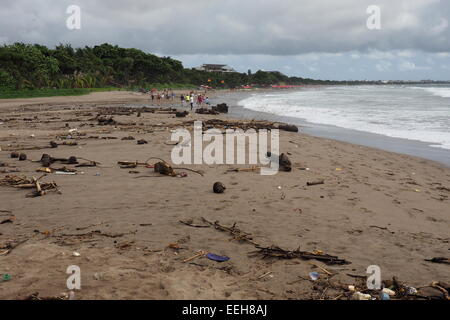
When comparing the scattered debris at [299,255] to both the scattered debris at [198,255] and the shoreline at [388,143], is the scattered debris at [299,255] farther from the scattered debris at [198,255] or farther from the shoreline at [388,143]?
the shoreline at [388,143]

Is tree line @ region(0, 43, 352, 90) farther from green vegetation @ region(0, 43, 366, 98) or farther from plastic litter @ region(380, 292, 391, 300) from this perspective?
plastic litter @ region(380, 292, 391, 300)

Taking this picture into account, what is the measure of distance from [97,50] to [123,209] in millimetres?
83247

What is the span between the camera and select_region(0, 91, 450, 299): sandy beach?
3.77 meters

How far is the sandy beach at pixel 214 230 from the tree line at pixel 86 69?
146 ft

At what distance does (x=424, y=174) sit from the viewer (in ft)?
32.6

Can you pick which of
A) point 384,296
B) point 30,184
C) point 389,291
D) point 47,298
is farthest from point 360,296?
point 30,184

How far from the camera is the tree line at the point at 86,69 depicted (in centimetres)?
4731

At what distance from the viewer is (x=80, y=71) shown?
208 ft

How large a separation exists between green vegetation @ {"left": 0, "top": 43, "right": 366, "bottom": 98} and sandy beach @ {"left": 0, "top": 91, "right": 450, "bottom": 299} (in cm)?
4238

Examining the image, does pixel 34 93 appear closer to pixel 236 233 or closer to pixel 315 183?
pixel 315 183

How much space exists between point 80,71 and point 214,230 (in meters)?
65.0

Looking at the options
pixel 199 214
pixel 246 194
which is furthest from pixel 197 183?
pixel 199 214

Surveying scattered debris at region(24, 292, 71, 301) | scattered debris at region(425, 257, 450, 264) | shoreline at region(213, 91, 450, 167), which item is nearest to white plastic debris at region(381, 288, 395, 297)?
scattered debris at region(425, 257, 450, 264)
